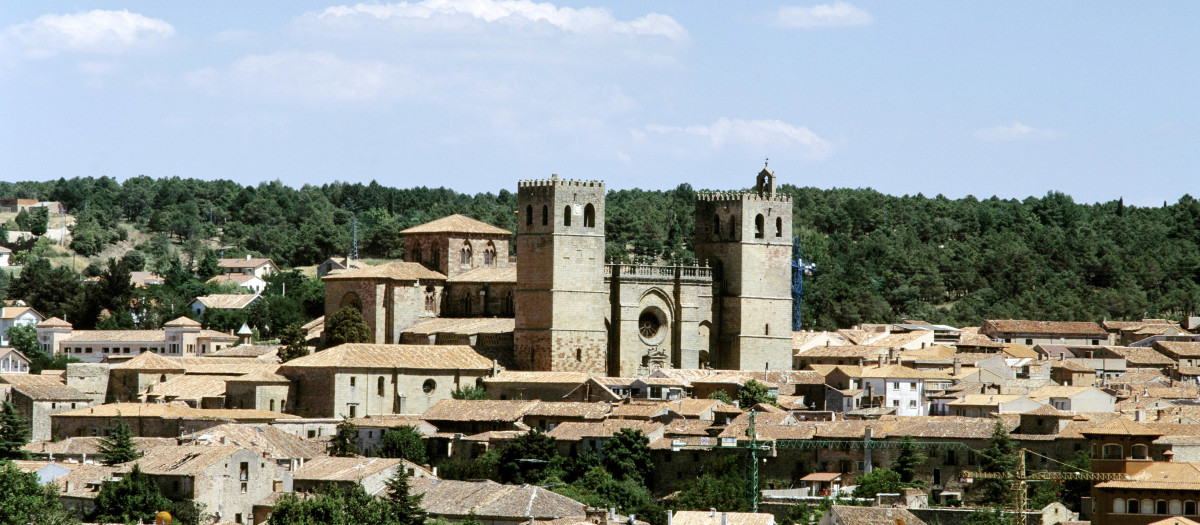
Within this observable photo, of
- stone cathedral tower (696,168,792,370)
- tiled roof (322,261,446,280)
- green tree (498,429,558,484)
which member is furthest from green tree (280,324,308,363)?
green tree (498,429,558,484)

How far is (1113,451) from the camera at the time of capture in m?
48.5

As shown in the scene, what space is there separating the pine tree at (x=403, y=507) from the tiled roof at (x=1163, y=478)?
14.8m

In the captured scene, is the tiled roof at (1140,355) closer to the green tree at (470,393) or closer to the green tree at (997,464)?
the green tree at (470,393)

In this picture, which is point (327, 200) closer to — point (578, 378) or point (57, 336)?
point (57, 336)

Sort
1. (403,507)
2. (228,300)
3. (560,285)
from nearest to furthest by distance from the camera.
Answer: (403,507) → (560,285) → (228,300)

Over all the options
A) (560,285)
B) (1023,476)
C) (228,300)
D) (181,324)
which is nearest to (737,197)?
(560,285)

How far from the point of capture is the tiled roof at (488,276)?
72.9 m

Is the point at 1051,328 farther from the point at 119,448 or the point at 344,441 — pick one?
the point at 119,448

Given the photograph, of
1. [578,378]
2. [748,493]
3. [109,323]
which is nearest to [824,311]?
[109,323]

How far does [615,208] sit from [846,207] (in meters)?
18.0

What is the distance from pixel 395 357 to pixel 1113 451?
26127 millimetres

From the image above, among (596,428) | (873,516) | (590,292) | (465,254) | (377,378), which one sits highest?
(465,254)

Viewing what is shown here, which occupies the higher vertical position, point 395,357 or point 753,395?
point 395,357

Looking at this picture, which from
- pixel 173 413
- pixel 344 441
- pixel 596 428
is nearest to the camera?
pixel 596 428
